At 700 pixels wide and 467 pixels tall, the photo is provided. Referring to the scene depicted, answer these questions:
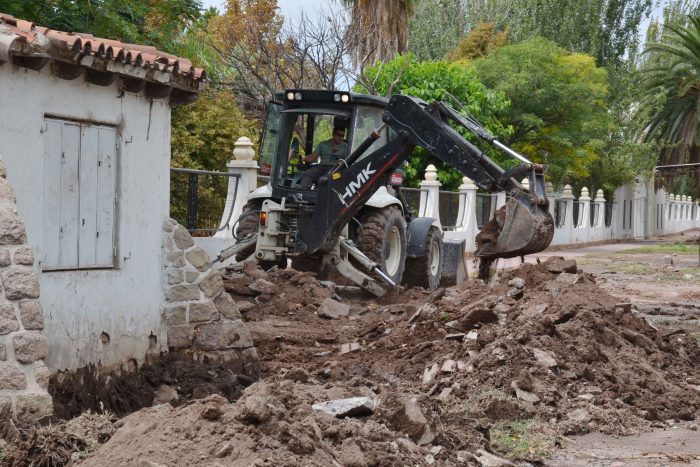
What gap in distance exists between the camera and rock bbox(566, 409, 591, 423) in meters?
8.46

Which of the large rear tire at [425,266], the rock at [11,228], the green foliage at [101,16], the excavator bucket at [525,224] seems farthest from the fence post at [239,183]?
the rock at [11,228]

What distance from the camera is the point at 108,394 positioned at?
8953 mm

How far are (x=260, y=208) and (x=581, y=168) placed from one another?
29375 millimetres

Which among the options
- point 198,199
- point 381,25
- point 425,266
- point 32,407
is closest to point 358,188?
point 425,266

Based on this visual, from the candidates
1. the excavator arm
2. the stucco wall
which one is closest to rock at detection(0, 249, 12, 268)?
the stucco wall

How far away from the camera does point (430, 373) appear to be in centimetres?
977

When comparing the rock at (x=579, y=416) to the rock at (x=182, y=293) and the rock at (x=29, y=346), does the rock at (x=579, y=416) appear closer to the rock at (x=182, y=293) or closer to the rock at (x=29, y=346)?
the rock at (x=182, y=293)

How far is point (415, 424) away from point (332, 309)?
7.09 metres

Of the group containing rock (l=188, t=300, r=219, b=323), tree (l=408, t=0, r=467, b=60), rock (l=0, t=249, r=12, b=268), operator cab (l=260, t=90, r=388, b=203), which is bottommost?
rock (l=188, t=300, r=219, b=323)

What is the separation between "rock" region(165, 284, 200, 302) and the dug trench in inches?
36.1

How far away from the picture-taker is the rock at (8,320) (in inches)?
282

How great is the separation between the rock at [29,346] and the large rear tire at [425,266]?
10.8m

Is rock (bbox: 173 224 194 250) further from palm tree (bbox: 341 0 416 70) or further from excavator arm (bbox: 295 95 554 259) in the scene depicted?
palm tree (bbox: 341 0 416 70)

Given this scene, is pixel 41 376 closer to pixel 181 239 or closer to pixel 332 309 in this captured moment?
pixel 181 239
